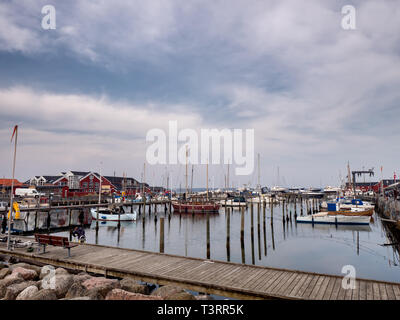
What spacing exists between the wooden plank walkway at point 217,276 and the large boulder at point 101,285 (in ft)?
3.95

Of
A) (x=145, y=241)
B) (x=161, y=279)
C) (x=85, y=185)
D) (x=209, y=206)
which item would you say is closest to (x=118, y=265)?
(x=161, y=279)

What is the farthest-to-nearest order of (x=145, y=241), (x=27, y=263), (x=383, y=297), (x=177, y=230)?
(x=177, y=230)
(x=145, y=241)
(x=27, y=263)
(x=383, y=297)

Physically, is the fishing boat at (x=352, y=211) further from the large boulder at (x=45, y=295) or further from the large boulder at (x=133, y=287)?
the large boulder at (x=45, y=295)

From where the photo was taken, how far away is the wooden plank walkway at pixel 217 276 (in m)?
8.78

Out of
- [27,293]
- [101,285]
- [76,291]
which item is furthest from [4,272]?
[101,285]

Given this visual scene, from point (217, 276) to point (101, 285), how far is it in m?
4.40

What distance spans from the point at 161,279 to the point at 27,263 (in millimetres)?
8416

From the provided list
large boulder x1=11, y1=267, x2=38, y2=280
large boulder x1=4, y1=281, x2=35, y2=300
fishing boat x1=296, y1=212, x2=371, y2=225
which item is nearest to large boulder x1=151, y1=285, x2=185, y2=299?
large boulder x1=4, y1=281, x2=35, y2=300

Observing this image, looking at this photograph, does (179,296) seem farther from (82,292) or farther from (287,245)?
(287,245)

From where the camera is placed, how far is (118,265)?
12.2m

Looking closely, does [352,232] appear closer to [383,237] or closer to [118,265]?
[383,237]

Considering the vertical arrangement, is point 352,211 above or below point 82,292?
below

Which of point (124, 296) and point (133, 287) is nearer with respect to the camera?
point (124, 296)

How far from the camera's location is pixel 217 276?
34.7 feet
